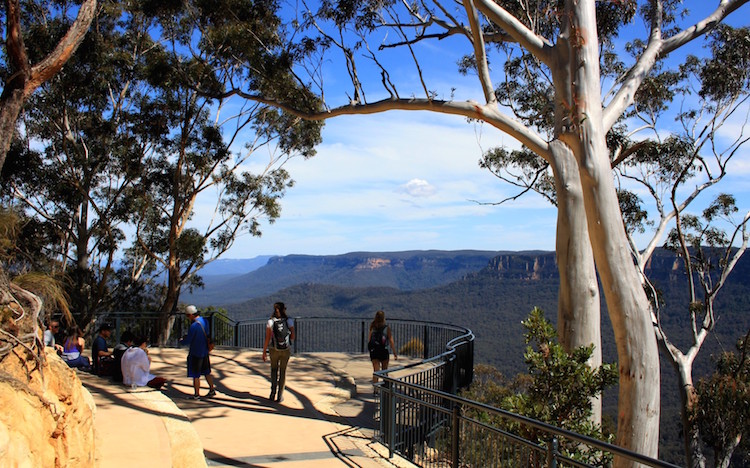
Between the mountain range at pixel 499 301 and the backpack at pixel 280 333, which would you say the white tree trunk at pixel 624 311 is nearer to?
the backpack at pixel 280 333

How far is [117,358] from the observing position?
1009 centimetres

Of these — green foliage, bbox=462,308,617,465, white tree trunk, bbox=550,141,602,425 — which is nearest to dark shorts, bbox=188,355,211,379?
green foliage, bbox=462,308,617,465

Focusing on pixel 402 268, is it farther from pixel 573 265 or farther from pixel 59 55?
pixel 59 55

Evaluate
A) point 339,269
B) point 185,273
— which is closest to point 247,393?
point 185,273

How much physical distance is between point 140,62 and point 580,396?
2032 centimetres

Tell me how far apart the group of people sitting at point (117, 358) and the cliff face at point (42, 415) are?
3.94m

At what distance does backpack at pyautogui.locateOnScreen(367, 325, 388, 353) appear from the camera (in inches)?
447

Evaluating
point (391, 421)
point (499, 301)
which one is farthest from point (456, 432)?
point (499, 301)

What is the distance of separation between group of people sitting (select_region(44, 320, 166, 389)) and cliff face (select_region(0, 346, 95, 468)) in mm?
3937

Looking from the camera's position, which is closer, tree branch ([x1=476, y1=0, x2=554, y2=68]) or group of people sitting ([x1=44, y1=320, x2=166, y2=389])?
tree branch ([x1=476, y1=0, x2=554, y2=68])

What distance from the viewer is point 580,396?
626 centimetres

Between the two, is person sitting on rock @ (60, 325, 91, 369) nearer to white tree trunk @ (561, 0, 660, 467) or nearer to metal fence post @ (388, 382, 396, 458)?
metal fence post @ (388, 382, 396, 458)

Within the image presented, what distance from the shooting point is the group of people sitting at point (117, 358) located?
9516 millimetres

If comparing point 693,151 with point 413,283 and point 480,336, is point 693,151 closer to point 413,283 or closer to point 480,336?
point 480,336
